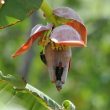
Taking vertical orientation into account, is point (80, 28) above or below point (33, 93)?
above

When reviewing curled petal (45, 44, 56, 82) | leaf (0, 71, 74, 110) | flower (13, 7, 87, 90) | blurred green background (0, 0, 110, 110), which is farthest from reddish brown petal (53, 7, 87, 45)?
blurred green background (0, 0, 110, 110)

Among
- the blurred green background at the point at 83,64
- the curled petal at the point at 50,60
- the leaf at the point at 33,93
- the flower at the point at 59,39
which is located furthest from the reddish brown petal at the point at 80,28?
the blurred green background at the point at 83,64

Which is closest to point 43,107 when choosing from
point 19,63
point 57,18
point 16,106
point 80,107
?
point 57,18

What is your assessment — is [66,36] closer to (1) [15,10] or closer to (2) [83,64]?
(1) [15,10]

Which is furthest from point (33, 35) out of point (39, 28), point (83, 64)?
point (83, 64)

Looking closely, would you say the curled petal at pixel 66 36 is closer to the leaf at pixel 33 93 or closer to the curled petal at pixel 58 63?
the curled petal at pixel 58 63

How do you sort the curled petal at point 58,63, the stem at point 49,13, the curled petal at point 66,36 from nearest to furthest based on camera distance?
1. the curled petal at point 66,36
2. the curled petal at point 58,63
3. the stem at point 49,13
